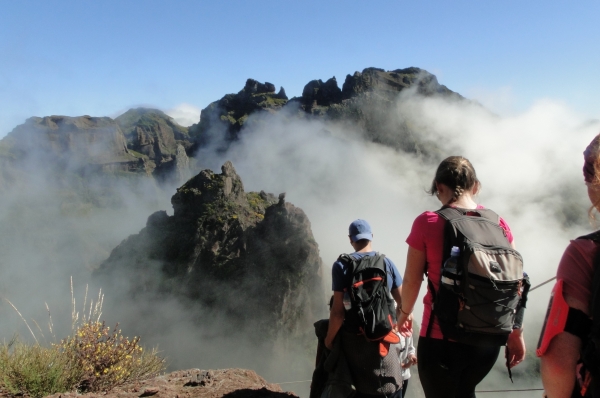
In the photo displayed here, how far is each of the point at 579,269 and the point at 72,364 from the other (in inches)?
209

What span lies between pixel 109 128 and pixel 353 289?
3631 inches

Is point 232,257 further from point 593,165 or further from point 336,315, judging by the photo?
point 593,165

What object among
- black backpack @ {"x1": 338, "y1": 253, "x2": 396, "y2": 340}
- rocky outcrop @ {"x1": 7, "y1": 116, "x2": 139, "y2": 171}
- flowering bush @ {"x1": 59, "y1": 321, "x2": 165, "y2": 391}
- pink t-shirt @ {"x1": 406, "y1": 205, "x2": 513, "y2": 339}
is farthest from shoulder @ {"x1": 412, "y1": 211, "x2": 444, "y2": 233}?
rocky outcrop @ {"x1": 7, "y1": 116, "x2": 139, "y2": 171}

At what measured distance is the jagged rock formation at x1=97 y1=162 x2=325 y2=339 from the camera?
105 ft

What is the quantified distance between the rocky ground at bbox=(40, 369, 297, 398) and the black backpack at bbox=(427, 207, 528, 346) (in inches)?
113

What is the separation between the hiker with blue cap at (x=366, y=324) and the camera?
12.1 feet

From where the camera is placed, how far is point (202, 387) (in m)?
5.11

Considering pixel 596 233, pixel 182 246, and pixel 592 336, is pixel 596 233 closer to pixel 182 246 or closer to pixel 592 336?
pixel 592 336

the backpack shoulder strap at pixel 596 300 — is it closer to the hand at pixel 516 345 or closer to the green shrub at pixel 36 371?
the hand at pixel 516 345

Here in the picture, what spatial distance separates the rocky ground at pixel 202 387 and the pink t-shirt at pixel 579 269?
3834 mm

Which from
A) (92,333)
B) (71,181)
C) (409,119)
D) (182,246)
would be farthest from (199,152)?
(92,333)

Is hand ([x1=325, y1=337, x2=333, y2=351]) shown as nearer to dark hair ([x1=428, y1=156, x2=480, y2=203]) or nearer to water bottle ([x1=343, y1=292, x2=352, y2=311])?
water bottle ([x1=343, y1=292, x2=352, y2=311])

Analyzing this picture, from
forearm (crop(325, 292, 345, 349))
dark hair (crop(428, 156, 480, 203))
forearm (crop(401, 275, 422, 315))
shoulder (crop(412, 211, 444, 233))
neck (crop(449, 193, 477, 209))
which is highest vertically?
dark hair (crop(428, 156, 480, 203))

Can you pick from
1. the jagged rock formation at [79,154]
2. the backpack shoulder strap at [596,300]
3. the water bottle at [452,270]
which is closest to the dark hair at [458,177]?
the water bottle at [452,270]
